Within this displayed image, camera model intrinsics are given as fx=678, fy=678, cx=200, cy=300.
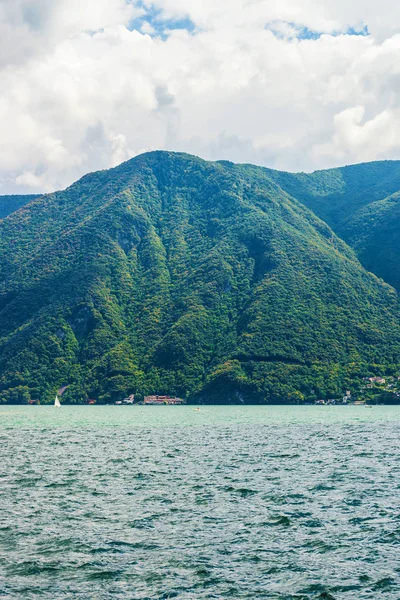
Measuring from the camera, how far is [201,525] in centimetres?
3478

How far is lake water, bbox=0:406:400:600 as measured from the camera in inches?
1009

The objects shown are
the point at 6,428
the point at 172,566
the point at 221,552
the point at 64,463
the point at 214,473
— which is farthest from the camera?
the point at 6,428

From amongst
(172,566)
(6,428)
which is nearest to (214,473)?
(172,566)

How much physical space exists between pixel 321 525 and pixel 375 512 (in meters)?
4.41

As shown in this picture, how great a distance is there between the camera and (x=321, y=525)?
114 feet

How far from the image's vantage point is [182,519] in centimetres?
3606

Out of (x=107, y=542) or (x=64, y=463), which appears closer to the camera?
(x=107, y=542)

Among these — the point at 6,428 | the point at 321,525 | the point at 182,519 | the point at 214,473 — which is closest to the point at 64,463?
the point at 214,473

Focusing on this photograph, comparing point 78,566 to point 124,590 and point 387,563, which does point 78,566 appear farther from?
point 387,563

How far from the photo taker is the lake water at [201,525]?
2564 cm

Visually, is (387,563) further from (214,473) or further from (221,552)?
(214,473)

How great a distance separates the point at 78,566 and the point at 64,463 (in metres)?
33.0

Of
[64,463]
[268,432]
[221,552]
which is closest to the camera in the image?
[221,552]

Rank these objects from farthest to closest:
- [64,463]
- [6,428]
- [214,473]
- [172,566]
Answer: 1. [6,428]
2. [64,463]
3. [214,473]
4. [172,566]
